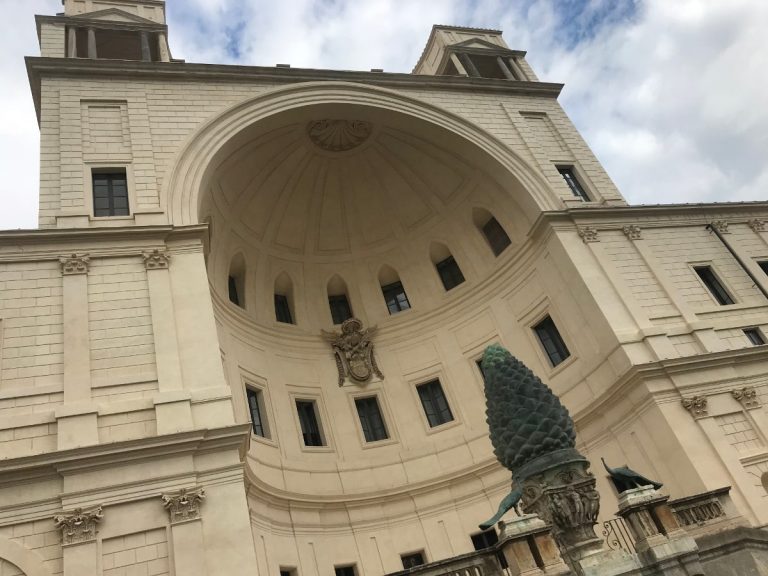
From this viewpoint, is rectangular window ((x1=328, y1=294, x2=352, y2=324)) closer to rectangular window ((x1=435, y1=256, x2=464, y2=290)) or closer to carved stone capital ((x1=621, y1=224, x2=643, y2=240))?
rectangular window ((x1=435, y1=256, x2=464, y2=290))

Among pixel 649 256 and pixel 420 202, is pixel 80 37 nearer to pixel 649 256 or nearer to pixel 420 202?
pixel 420 202

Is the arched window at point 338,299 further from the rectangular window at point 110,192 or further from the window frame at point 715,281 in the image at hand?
the window frame at point 715,281

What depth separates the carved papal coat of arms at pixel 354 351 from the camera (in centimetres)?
2334

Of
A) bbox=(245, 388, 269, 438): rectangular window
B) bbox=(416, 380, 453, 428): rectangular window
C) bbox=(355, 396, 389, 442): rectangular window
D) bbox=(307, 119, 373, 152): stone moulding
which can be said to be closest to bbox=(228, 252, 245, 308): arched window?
bbox=(245, 388, 269, 438): rectangular window

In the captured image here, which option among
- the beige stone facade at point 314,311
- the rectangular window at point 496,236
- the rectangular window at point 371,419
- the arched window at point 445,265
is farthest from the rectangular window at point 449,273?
the rectangular window at point 371,419

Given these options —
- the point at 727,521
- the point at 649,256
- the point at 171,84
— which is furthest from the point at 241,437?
the point at 649,256

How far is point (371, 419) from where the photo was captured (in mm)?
23031

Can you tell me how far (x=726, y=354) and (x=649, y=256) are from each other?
171 inches

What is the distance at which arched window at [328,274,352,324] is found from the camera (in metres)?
25.4

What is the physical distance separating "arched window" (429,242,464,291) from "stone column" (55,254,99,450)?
1415 centimetres

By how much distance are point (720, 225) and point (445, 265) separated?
1086cm

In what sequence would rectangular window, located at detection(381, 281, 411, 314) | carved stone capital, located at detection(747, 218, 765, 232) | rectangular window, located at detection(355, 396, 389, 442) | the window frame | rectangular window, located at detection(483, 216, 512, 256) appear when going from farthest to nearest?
rectangular window, located at detection(381, 281, 411, 314), rectangular window, located at detection(483, 216, 512, 256), carved stone capital, located at detection(747, 218, 765, 232), rectangular window, located at detection(355, 396, 389, 442), the window frame

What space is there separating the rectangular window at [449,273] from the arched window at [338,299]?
414 centimetres

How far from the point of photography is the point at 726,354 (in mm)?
→ 18406
